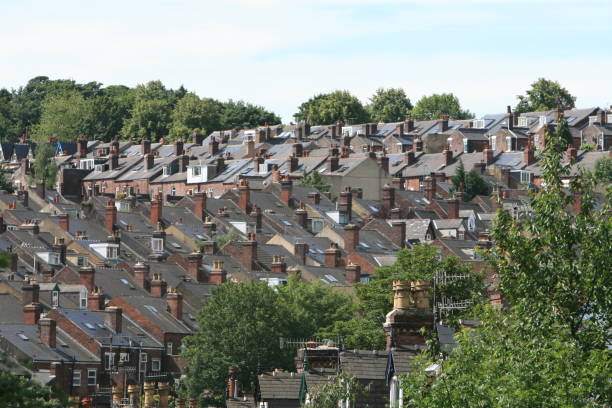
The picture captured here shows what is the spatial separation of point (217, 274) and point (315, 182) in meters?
47.1

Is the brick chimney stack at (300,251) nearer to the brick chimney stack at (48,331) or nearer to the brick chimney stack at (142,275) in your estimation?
the brick chimney stack at (142,275)

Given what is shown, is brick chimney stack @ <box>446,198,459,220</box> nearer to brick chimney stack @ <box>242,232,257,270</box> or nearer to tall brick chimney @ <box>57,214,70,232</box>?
brick chimney stack @ <box>242,232,257,270</box>

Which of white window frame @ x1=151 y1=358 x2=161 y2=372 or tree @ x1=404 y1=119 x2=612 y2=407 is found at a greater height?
tree @ x1=404 y1=119 x2=612 y2=407

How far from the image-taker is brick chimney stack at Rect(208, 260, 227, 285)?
12812cm

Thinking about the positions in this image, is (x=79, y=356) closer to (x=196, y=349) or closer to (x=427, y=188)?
(x=196, y=349)

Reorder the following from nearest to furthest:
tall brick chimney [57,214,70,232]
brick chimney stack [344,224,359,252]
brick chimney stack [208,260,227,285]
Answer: brick chimney stack [208,260,227,285]
tall brick chimney [57,214,70,232]
brick chimney stack [344,224,359,252]

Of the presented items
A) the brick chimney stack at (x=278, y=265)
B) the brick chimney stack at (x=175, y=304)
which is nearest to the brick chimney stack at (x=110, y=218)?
the brick chimney stack at (x=278, y=265)

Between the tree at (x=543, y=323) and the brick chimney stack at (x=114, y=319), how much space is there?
65146 millimetres

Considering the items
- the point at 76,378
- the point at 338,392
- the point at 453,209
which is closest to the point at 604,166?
the point at 453,209

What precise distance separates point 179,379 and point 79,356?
606 cm

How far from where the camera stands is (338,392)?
5009cm

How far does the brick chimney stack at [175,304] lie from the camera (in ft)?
386

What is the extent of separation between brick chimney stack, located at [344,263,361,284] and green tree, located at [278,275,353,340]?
14.2 metres

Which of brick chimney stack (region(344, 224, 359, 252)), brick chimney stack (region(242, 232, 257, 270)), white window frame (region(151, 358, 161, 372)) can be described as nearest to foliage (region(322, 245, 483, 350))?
white window frame (region(151, 358, 161, 372))
